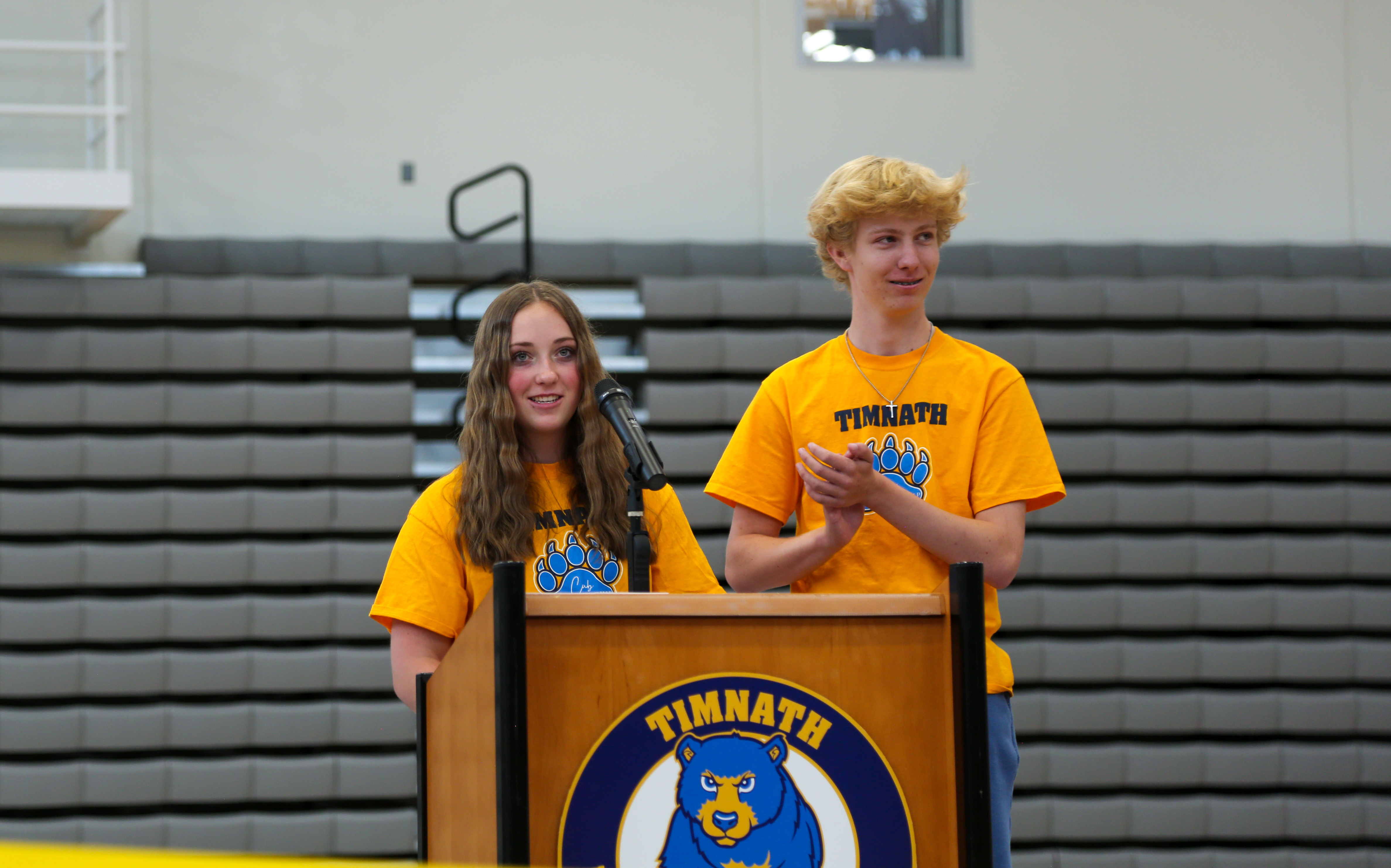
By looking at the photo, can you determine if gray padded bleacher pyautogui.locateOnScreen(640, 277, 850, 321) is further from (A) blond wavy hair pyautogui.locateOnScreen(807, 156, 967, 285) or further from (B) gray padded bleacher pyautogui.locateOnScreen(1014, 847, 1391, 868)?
(A) blond wavy hair pyautogui.locateOnScreen(807, 156, 967, 285)

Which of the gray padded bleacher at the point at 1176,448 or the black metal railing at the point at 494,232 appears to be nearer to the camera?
the black metal railing at the point at 494,232

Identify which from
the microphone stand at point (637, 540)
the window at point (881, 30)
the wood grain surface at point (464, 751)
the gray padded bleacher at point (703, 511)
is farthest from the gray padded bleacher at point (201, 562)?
the microphone stand at point (637, 540)

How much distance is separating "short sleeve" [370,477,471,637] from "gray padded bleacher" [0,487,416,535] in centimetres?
272

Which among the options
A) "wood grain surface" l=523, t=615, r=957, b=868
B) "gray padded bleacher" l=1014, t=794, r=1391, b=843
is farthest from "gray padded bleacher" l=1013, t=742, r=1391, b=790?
"wood grain surface" l=523, t=615, r=957, b=868

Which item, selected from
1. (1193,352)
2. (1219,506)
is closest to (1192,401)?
(1193,352)

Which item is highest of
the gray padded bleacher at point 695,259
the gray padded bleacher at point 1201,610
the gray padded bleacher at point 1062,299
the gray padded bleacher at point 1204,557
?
the gray padded bleacher at point 695,259

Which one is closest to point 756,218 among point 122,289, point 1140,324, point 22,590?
Result: point 1140,324

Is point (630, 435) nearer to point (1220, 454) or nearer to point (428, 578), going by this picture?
point (428, 578)

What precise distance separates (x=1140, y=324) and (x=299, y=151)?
10.8 feet

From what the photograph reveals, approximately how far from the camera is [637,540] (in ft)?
4.71

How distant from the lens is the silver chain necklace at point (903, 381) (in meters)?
1.65

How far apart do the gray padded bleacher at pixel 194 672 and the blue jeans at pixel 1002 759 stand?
3062mm

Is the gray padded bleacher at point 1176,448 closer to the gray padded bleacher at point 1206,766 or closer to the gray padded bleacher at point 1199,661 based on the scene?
the gray padded bleacher at point 1199,661

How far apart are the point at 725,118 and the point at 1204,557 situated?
8.16ft
